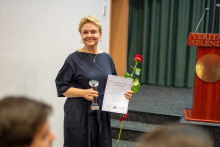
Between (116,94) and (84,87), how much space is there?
255 mm

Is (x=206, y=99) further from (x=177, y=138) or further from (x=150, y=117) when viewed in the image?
(x=177, y=138)

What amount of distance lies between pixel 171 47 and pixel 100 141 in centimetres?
355

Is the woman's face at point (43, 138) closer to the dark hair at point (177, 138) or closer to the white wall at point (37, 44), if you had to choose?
the dark hair at point (177, 138)

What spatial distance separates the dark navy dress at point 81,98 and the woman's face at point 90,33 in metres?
0.10

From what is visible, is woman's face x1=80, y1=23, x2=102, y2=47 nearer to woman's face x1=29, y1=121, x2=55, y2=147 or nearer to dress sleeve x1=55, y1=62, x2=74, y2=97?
dress sleeve x1=55, y1=62, x2=74, y2=97

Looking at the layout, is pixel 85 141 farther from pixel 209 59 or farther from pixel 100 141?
pixel 209 59

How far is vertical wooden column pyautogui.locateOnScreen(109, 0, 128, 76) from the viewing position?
460 centimetres

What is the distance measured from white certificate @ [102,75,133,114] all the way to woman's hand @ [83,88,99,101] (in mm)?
145

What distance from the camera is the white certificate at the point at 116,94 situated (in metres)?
1.54

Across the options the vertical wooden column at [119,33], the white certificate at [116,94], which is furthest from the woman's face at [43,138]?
the vertical wooden column at [119,33]

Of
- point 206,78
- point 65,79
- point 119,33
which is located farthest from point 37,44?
point 119,33

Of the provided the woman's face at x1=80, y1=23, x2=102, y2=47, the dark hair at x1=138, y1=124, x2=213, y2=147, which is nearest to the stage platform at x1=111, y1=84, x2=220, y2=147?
the woman's face at x1=80, y1=23, x2=102, y2=47

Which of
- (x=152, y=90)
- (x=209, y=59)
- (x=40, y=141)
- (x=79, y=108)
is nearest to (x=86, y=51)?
(x=79, y=108)

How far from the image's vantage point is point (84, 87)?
1.51 metres
